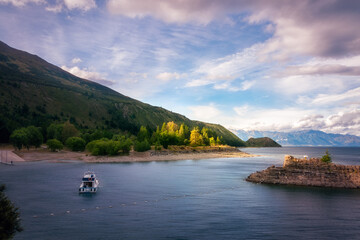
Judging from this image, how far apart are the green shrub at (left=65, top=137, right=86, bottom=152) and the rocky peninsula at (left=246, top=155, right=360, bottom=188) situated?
125949mm

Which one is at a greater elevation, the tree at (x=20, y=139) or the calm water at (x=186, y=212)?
the tree at (x=20, y=139)

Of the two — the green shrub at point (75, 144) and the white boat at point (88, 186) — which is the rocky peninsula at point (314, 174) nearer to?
the white boat at point (88, 186)

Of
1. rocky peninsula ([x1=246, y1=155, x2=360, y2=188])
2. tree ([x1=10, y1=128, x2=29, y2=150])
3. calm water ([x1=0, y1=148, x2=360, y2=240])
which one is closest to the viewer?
calm water ([x1=0, y1=148, x2=360, y2=240])

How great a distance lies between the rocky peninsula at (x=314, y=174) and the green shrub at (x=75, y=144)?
126 m

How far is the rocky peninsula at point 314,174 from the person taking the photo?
64125 mm

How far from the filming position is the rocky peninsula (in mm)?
64125

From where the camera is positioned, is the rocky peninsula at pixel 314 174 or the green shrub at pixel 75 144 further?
the green shrub at pixel 75 144

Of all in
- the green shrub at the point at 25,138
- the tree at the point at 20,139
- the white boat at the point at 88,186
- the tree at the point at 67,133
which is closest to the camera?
the white boat at the point at 88,186

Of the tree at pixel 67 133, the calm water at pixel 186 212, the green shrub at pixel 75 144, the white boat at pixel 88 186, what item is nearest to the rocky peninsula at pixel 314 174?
the calm water at pixel 186 212

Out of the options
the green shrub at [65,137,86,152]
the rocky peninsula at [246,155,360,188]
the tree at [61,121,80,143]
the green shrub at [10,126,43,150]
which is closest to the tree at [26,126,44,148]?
the green shrub at [10,126,43,150]

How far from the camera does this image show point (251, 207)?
47.2 m

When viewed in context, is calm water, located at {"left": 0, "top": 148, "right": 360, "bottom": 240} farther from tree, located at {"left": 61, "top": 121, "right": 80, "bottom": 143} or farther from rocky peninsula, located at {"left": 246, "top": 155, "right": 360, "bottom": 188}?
tree, located at {"left": 61, "top": 121, "right": 80, "bottom": 143}

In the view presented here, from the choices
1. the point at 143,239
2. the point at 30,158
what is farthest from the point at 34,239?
the point at 30,158

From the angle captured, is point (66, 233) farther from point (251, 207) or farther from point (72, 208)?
point (251, 207)
